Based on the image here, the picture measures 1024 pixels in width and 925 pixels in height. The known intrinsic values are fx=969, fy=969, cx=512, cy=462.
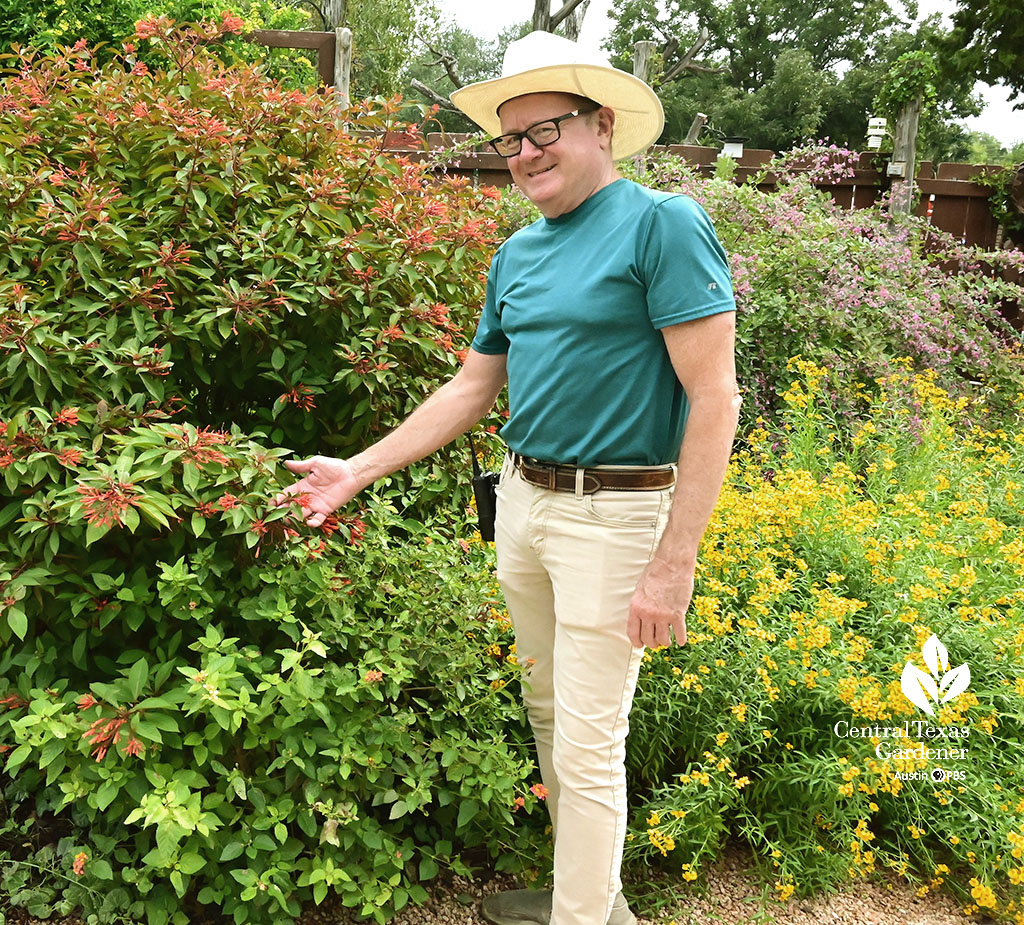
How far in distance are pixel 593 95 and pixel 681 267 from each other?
1.52 feet

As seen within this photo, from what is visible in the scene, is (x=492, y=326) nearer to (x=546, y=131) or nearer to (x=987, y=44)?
(x=546, y=131)

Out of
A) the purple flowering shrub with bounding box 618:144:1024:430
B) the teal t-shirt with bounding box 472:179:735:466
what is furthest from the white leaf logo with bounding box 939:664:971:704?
the purple flowering shrub with bounding box 618:144:1024:430

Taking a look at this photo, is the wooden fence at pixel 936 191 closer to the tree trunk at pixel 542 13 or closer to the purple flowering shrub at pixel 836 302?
the purple flowering shrub at pixel 836 302

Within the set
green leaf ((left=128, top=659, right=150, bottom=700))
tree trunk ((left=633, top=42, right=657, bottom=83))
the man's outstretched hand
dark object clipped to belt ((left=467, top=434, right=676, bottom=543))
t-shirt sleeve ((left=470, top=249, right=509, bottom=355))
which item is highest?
tree trunk ((left=633, top=42, right=657, bottom=83))

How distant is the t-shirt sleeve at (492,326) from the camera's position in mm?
2262

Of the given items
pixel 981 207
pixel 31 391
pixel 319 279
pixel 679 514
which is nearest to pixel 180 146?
pixel 319 279

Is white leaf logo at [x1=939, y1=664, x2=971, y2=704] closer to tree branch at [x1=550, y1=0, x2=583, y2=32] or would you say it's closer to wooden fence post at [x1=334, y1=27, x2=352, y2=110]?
wooden fence post at [x1=334, y1=27, x2=352, y2=110]

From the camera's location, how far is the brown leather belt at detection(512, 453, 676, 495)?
77.0 inches

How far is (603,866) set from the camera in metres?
2.08

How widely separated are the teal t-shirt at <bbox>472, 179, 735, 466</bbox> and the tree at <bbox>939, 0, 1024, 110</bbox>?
23.1 meters

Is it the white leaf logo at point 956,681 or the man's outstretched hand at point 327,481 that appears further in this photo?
the white leaf logo at point 956,681

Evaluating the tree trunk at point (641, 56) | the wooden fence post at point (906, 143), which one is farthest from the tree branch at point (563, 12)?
the wooden fence post at point (906, 143)

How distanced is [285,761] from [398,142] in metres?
1.99

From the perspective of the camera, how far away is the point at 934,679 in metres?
2.75
